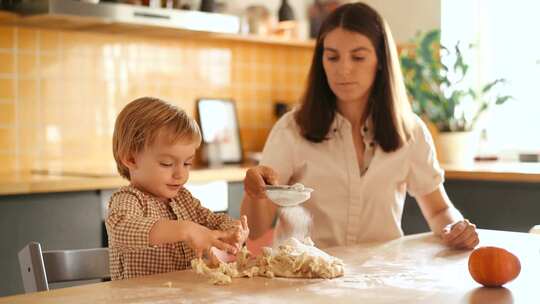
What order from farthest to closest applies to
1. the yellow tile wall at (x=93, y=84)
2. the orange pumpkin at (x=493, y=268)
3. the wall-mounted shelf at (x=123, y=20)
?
1. the yellow tile wall at (x=93, y=84)
2. the wall-mounted shelf at (x=123, y=20)
3. the orange pumpkin at (x=493, y=268)

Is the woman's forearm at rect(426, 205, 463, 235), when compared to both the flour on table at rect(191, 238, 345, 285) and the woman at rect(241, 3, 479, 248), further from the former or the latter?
the flour on table at rect(191, 238, 345, 285)

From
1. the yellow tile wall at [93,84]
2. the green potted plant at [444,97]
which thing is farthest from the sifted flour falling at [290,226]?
the green potted plant at [444,97]

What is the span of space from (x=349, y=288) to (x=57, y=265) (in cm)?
65

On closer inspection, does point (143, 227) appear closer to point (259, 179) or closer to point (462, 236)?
point (259, 179)

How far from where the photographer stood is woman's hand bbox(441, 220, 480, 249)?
2.00 meters

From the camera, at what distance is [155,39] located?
4.18 metres

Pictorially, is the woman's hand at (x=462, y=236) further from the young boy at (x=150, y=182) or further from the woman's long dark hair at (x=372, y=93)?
the young boy at (x=150, y=182)

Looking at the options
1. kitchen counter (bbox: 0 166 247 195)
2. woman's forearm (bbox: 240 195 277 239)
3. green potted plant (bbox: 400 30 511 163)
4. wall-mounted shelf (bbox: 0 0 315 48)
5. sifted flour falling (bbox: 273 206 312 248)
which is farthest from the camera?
green potted plant (bbox: 400 30 511 163)

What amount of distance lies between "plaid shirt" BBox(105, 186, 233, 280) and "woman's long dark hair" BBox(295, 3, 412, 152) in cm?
64

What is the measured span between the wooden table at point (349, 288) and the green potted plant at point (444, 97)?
2366mm

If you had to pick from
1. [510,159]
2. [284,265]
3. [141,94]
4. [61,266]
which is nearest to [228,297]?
[284,265]

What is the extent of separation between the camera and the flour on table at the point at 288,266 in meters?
1.61

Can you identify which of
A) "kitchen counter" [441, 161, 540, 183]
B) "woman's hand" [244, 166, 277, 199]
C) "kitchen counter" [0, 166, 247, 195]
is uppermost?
"woman's hand" [244, 166, 277, 199]

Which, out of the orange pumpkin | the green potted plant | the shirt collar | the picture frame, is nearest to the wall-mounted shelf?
the picture frame
